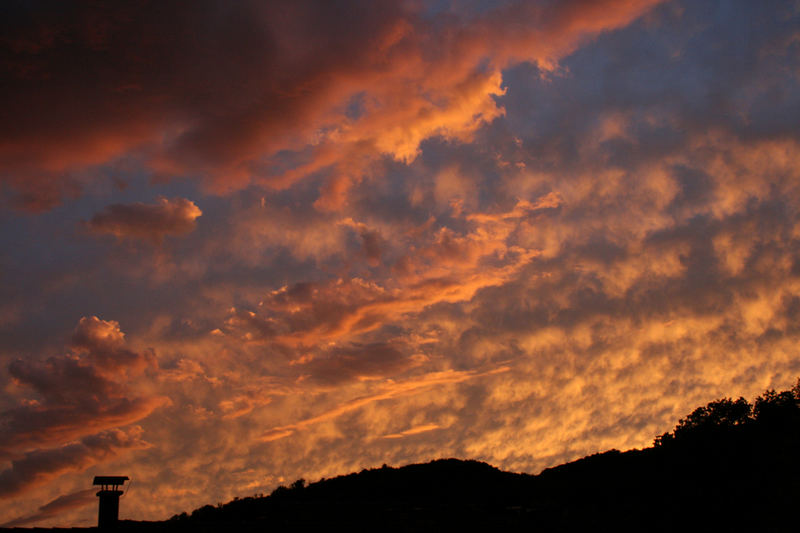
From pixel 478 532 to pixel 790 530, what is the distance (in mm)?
14427

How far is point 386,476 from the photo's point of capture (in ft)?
190

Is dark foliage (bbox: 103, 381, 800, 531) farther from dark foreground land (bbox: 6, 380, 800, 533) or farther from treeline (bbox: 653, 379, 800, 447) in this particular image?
treeline (bbox: 653, 379, 800, 447)

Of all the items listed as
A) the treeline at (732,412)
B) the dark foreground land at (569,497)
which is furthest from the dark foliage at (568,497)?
the treeline at (732,412)

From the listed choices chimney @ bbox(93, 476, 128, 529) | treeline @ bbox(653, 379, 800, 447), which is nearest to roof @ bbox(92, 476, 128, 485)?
chimney @ bbox(93, 476, 128, 529)

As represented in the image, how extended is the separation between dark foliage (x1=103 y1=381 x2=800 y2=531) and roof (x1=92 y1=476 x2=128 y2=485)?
2291 mm

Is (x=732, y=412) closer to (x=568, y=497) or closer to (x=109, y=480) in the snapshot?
(x=568, y=497)

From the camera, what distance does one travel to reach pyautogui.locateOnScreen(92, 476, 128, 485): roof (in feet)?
77.2

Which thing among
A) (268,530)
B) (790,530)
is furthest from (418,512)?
(790,530)

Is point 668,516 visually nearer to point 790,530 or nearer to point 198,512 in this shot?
point 790,530

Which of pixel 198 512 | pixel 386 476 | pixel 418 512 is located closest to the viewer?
pixel 418 512

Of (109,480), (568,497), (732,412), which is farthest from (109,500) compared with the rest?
(732,412)

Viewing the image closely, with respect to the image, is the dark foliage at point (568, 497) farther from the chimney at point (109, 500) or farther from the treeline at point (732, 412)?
the treeline at point (732, 412)

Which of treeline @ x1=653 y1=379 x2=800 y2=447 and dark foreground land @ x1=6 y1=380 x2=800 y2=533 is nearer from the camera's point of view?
dark foreground land @ x1=6 y1=380 x2=800 y2=533

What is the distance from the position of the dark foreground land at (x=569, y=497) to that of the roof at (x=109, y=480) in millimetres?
1993
